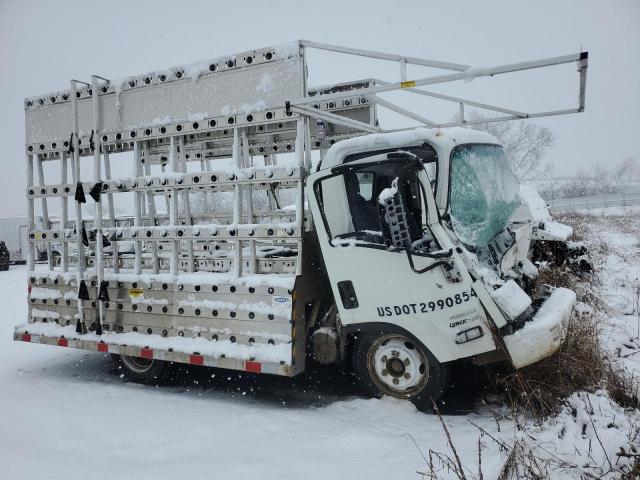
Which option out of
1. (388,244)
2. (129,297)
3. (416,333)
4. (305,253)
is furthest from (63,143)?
(416,333)

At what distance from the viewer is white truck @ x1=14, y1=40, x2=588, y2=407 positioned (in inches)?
156

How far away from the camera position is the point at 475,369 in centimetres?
496

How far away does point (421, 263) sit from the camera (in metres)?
3.99

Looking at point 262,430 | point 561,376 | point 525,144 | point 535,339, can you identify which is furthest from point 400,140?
point 525,144

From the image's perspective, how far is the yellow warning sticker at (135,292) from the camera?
5.20 meters

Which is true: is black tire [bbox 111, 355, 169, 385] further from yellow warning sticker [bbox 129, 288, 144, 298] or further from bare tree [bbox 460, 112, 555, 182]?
bare tree [bbox 460, 112, 555, 182]

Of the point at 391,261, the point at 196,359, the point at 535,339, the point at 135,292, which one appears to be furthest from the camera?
the point at 135,292

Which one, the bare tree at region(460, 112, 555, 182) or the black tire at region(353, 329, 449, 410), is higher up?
the bare tree at region(460, 112, 555, 182)

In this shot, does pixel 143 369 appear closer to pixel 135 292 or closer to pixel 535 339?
pixel 135 292

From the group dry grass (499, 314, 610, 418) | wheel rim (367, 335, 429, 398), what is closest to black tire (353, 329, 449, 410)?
wheel rim (367, 335, 429, 398)

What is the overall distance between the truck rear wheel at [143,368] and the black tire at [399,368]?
231 centimetres

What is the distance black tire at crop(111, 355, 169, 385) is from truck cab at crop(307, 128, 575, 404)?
219 cm

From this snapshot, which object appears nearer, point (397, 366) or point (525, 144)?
point (397, 366)

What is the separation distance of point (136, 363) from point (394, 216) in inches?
144
